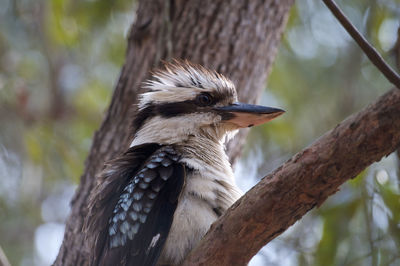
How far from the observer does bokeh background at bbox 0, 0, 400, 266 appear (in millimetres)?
4340

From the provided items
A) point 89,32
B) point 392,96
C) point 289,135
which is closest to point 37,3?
point 89,32

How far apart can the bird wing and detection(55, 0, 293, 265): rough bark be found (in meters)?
0.79

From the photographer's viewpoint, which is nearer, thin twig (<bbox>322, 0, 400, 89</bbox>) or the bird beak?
thin twig (<bbox>322, 0, 400, 89</bbox>)

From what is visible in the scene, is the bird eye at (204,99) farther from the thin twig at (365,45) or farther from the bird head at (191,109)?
Answer: the thin twig at (365,45)

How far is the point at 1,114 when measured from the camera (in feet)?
18.4

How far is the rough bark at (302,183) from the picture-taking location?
1.55m

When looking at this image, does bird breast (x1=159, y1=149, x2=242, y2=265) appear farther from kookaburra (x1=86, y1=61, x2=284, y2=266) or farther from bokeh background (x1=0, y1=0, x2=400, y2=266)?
bokeh background (x1=0, y1=0, x2=400, y2=266)

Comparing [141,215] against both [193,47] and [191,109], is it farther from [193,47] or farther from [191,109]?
[193,47]

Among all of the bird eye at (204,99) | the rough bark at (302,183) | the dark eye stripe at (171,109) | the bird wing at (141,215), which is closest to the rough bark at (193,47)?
the dark eye stripe at (171,109)

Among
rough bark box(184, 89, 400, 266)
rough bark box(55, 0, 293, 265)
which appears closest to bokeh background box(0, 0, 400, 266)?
rough bark box(55, 0, 293, 265)

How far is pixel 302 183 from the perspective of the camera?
1671 millimetres

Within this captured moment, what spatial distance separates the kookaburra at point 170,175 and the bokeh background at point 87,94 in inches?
49.9

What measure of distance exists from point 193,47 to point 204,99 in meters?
0.48

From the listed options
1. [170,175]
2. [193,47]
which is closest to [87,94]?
[193,47]
